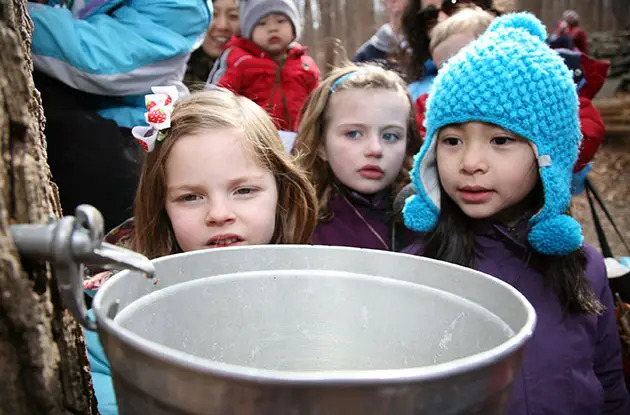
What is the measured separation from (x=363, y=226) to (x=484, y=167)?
73 cm

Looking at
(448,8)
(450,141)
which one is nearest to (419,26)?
(448,8)

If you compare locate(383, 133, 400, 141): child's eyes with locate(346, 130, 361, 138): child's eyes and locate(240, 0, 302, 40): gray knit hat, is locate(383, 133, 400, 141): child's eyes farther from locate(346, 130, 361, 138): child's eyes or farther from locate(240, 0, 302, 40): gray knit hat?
locate(240, 0, 302, 40): gray knit hat

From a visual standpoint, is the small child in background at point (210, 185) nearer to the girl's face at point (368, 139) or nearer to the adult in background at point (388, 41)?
the girl's face at point (368, 139)

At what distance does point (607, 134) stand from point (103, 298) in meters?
8.12

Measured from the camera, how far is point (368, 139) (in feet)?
6.57

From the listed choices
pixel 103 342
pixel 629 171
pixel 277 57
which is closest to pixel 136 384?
pixel 103 342

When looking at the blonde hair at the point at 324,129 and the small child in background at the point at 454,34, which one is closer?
the blonde hair at the point at 324,129

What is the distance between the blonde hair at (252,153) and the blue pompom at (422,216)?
0.95ft

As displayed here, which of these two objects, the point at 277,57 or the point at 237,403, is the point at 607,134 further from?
the point at 237,403

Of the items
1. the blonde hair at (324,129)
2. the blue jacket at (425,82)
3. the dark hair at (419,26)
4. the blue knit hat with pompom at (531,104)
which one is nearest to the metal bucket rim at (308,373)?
the blue knit hat with pompom at (531,104)

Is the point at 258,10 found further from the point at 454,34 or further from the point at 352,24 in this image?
the point at 352,24

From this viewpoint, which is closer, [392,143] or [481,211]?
[481,211]

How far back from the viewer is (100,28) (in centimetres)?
177

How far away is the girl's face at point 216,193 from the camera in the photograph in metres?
1.21
